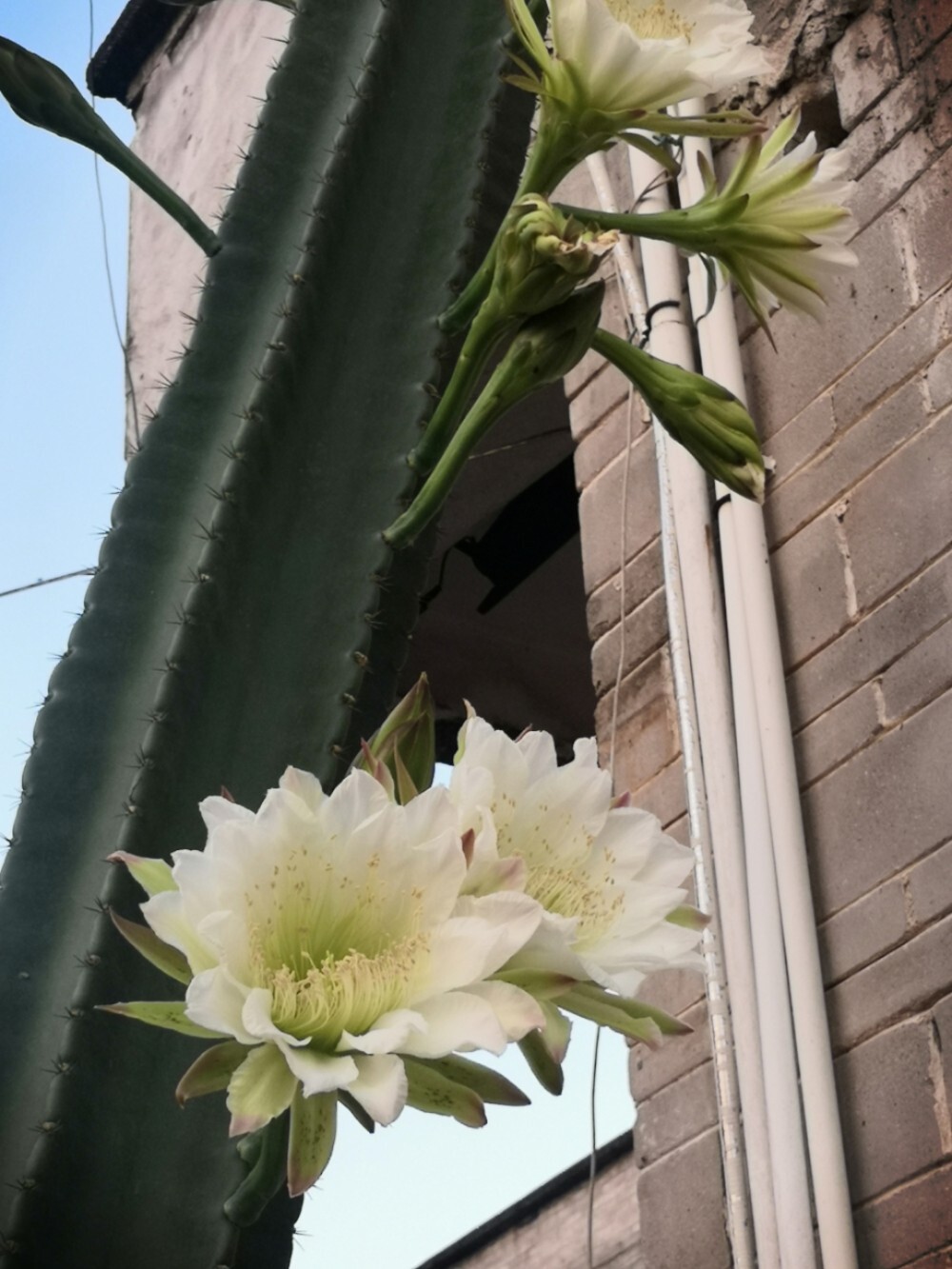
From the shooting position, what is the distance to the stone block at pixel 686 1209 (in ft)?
5.17

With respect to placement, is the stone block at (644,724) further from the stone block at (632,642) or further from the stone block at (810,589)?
the stone block at (810,589)

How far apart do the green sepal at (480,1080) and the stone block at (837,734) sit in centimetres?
118

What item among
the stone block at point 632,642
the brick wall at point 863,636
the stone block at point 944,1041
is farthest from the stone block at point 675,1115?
the stone block at point 632,642

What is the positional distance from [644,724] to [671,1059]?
1.32ft

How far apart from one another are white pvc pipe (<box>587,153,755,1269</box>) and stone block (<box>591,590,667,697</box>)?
0.03 m

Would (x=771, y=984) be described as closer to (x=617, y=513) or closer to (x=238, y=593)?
(x=617, y=513)

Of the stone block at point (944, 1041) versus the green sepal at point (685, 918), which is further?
the stone block at point (944, 1041)

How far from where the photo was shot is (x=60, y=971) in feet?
2.27

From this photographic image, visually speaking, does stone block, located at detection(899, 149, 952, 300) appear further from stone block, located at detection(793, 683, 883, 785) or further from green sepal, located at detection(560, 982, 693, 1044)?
green sepal, located at detection(560, 982, 693, 1044)

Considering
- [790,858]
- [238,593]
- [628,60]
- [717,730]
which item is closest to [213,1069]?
[238,593]

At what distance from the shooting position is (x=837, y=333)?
6.07 ft

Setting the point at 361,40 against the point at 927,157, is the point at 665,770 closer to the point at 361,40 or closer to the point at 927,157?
the point at 927,157

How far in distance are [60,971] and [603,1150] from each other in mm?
2302

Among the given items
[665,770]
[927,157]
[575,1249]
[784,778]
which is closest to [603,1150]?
[575,1249]
